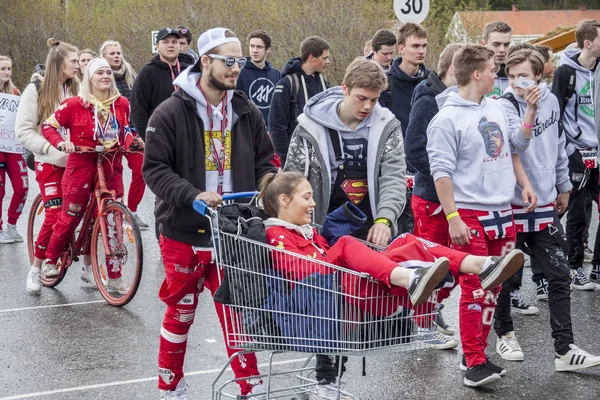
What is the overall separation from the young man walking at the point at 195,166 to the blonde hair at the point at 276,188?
13.7 inches

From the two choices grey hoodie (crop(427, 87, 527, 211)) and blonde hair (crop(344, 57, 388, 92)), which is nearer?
blonde hair (crop(344, 57, 388, 92))

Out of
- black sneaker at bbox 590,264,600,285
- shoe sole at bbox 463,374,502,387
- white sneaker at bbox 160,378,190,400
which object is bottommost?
black sneaker at bbox 590,264,600,285

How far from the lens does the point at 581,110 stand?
9109mm

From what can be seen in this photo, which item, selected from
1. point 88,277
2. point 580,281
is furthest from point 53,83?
point 580,281

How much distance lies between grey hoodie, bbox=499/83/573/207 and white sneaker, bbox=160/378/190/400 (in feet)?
8.63

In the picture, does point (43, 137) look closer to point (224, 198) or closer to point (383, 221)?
point (224, 198)

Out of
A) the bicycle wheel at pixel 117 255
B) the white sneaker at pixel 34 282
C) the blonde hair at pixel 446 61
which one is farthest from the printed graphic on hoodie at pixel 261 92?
the blonde hair at pixel 446 61

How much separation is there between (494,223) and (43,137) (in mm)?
4415

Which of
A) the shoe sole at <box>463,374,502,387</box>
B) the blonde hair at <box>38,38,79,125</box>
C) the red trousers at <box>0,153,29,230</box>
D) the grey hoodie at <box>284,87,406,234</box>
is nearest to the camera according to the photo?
the grey hoodie at <box>284,87,406,234</box>

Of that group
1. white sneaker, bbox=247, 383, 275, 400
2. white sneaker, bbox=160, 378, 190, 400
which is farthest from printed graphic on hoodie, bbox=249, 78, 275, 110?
white sneaker, bbox=247, 383, 275, 400

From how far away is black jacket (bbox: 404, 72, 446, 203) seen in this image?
692 cm

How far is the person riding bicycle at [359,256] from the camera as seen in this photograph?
4.60 meters

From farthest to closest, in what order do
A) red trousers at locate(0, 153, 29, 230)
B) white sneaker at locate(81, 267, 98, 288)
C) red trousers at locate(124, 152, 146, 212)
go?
red trousers at locate(0, 153, 29, 230), red trousers at locate(124, 152, 146, 212), white sneaker at locate(81, 267, 98, 288)

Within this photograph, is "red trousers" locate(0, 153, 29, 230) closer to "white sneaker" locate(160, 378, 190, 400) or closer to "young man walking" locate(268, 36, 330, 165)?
"young man walking" locate(268, 36, 330, 165)
